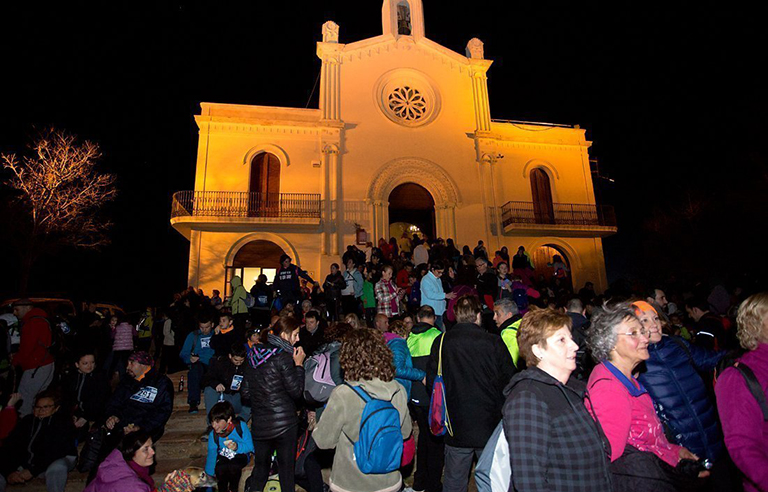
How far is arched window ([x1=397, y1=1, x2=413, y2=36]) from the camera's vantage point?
20.4 metres

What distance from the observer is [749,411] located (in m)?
2.39

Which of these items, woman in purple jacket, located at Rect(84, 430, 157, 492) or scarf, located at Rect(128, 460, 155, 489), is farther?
scarf, located at Rect(128, 460, 155, 489)

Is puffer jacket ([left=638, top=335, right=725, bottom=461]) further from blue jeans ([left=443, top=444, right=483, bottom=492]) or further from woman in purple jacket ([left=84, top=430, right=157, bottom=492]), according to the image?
woman in purple jacket ([left=84, top=430, right=157, bottom=492])

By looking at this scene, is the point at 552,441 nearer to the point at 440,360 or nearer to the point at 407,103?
the point at 440,360

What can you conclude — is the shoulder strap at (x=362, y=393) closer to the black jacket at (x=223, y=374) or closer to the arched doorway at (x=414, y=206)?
the black jacket at (x=223, y=374)

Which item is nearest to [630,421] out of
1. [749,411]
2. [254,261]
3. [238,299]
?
[749,411]

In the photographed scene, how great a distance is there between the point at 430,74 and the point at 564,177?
810 cm

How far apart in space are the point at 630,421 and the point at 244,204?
16.1 metres

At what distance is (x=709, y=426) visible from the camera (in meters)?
2.87

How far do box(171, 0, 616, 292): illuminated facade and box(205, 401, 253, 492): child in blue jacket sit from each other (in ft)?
38.6

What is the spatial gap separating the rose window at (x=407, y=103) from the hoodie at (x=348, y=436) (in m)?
17.3

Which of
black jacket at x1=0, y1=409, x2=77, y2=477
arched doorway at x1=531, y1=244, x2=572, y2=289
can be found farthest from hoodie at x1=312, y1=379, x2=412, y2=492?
arched doorway at x1=531, y1=244, x2=572, y2=289

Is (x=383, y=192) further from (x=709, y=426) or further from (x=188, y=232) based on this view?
(x=709, y=426)

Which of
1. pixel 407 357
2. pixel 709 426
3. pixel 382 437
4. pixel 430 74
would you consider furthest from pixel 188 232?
pixel 709 426
